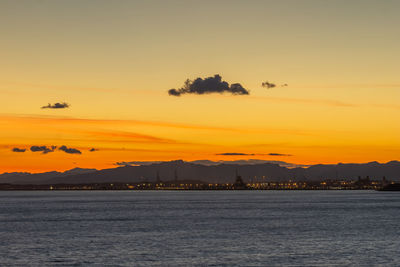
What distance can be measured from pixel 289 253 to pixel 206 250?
9.54 m

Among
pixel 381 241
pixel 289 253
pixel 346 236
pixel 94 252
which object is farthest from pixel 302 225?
pixel 94 252

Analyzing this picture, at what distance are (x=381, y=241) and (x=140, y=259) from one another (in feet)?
116

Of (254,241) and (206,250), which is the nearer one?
(206,250)

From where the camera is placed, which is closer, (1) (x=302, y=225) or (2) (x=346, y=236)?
(2) (x=346, y=236)

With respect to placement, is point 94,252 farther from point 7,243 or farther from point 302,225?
point 302,225

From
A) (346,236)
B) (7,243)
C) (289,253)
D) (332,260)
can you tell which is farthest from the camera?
(346,236)

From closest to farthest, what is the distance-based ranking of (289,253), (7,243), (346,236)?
(289,253) < (7,243) < (346,236)

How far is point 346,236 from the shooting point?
293 ft

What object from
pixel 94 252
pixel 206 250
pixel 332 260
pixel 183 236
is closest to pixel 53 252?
pixel 94 252

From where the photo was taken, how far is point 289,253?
68.6 m

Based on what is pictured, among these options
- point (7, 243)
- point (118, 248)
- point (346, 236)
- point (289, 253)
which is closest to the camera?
point (289, 253)

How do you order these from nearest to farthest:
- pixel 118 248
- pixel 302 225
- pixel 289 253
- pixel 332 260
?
pixel 332 260
pixel 289 253
pixel 118 248
pixel 302 225

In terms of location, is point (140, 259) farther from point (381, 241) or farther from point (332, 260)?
point (381, 241)

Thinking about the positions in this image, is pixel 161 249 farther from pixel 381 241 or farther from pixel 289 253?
pixel 381 241
